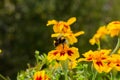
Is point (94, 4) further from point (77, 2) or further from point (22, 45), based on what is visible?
point (22, 45)

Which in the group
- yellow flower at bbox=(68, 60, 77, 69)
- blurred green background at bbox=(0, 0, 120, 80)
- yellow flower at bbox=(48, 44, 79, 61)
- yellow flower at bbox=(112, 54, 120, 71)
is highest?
blurred green background at bbox=(0, 0, 120, 80)

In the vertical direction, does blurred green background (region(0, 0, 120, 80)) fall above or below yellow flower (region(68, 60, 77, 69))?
above

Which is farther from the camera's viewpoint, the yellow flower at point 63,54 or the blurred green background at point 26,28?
the blurred green background at point 26,28

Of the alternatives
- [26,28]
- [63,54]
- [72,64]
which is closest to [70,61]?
[72,64]

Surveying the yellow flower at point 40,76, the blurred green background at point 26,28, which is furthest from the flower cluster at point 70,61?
the blurred green background at point 26,28

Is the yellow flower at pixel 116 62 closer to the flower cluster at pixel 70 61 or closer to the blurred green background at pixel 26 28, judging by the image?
the flower cluster at pixel 70 61

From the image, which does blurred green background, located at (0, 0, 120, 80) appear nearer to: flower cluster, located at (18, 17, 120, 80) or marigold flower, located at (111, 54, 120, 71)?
flower cluster, located at (18, 17, 120, 80)

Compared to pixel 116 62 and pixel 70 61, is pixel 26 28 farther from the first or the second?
pixel 116 62

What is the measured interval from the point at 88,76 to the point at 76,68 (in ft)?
0.39

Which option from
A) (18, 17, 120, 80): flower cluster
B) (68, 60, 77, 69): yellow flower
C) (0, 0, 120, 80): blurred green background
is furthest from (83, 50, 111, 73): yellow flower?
(0, 0, 120, 80): blurred green background

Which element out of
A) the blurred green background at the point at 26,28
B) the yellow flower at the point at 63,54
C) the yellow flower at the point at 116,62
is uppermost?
the blurred green background at the point at 26,28

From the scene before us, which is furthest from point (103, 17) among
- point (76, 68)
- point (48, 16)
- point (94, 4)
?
point (76, 68)

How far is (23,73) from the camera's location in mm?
2047

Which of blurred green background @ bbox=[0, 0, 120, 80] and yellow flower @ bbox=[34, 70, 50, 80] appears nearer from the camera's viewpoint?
yellow flower @ bbox=[34, 70, 50, 80]
